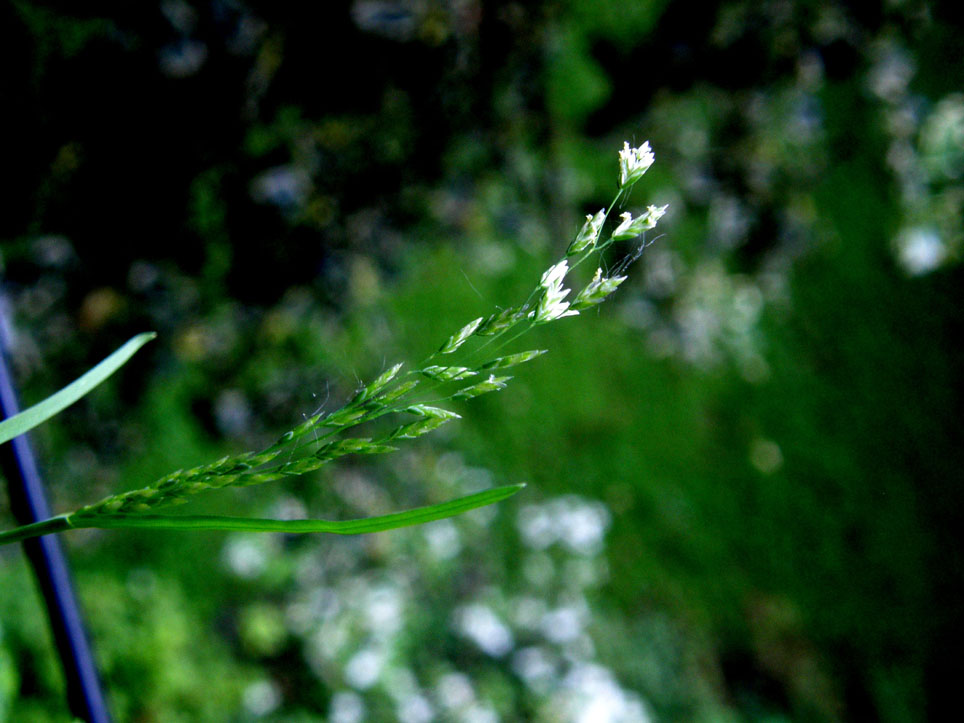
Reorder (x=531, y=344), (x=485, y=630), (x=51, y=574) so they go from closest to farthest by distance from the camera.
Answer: (x=51, y=574) < (x=485, y=630) < (x=531, y=344)

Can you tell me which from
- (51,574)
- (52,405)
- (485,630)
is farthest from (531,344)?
(52,405)

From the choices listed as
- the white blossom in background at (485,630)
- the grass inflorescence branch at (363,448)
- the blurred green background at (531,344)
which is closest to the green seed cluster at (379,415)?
the grass inflorescence branch at (363,448)

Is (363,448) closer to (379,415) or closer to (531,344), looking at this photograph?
(379,415)

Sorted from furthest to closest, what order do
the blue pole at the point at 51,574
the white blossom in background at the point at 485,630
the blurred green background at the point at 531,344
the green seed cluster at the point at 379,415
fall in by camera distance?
the white blossom in background at the point at 485,630, the blurred green background at the point at 531,344, the blue pole at the point at 51,574, the green seed cluster at the point at 379,415

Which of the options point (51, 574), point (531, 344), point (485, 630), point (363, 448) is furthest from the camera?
point (531, 344)

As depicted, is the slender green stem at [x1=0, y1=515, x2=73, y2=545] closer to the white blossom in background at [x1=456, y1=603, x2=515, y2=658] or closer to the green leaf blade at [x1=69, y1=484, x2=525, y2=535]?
the green leaf blade at [x1=69, y1=484, x2=525, y2=535]

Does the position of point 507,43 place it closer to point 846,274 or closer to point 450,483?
point 450,483

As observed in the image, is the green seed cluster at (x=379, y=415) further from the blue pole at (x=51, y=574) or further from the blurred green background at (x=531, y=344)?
the blurred green background at (x=531, y=344)
